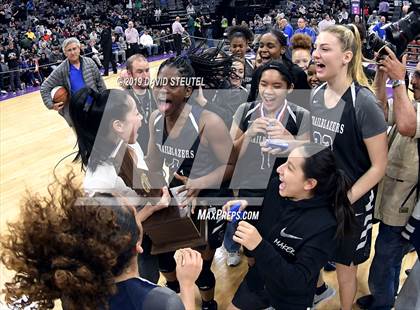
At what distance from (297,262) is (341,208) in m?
0.28

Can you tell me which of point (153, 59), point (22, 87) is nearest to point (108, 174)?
point (22, 87)

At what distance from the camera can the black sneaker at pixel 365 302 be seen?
2.70m

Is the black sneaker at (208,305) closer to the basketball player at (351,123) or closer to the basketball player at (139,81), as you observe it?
the basketball player at (351,123)

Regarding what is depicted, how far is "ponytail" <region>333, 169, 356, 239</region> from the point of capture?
181 cm

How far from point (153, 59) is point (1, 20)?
5.19 m

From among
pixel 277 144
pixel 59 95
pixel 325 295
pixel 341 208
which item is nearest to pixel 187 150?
pixel 277 144

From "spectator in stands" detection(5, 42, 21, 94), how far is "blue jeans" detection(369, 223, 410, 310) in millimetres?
8944

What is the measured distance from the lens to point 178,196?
88.4 inches

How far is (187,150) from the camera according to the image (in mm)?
2418

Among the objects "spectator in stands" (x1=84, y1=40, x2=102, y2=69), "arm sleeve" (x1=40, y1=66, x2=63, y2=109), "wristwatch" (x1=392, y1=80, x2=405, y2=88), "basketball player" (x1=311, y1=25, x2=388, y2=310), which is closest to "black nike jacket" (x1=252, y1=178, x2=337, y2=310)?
"basketball player" (x1=311, y1=25, x2=388, y2=310)

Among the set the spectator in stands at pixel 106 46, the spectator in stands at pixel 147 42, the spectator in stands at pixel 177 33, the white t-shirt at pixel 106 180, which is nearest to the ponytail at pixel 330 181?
the white t-shirt at pixel 106 180

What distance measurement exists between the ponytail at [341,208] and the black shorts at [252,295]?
1.64ft

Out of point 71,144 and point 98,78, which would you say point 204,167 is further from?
point 71,144

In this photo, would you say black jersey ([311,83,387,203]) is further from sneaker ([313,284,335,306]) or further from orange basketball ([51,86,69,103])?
orange basketball ([51,86,69,103])
